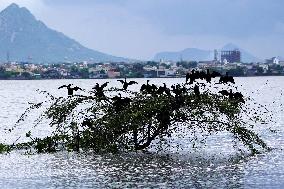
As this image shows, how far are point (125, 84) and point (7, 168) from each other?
513 centimetres

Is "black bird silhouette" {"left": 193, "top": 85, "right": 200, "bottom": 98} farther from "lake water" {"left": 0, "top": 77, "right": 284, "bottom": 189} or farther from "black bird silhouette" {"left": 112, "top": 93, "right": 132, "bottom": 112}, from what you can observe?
"lake water" {"left": 0, "top": 77, "right": 284, "bottom": 189}

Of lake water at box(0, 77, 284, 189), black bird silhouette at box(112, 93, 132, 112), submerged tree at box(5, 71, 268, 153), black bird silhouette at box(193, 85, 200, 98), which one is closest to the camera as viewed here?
lake water at box(0, 77, 284, 189)

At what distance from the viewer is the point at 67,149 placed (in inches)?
1094

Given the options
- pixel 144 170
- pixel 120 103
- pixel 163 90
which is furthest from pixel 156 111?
pixel 144 170

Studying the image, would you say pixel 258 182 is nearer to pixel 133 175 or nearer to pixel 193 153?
pixel 133 175

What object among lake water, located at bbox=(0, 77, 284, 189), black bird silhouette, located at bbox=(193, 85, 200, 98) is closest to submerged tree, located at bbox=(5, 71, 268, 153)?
black bird silhouette, located at bbox=(193, 85, 200, 98)

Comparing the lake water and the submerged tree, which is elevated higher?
the submerged tree

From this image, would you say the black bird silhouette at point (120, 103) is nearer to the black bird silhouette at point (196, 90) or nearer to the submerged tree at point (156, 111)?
the submerged tree at point (156, 111)

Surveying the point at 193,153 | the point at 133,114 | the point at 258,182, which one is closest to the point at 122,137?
the point at 133,114

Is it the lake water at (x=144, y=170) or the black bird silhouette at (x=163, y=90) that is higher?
the black bird silhouette at (x=163, y=90)

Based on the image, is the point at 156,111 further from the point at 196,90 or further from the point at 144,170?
the point at 144,170

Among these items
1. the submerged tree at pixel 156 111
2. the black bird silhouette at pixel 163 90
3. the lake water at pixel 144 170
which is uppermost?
the black bird silhouette at pixel 163 90

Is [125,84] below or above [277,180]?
above

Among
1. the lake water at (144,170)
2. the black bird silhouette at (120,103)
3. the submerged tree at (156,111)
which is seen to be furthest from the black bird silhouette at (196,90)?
the lake water at (144,170)
